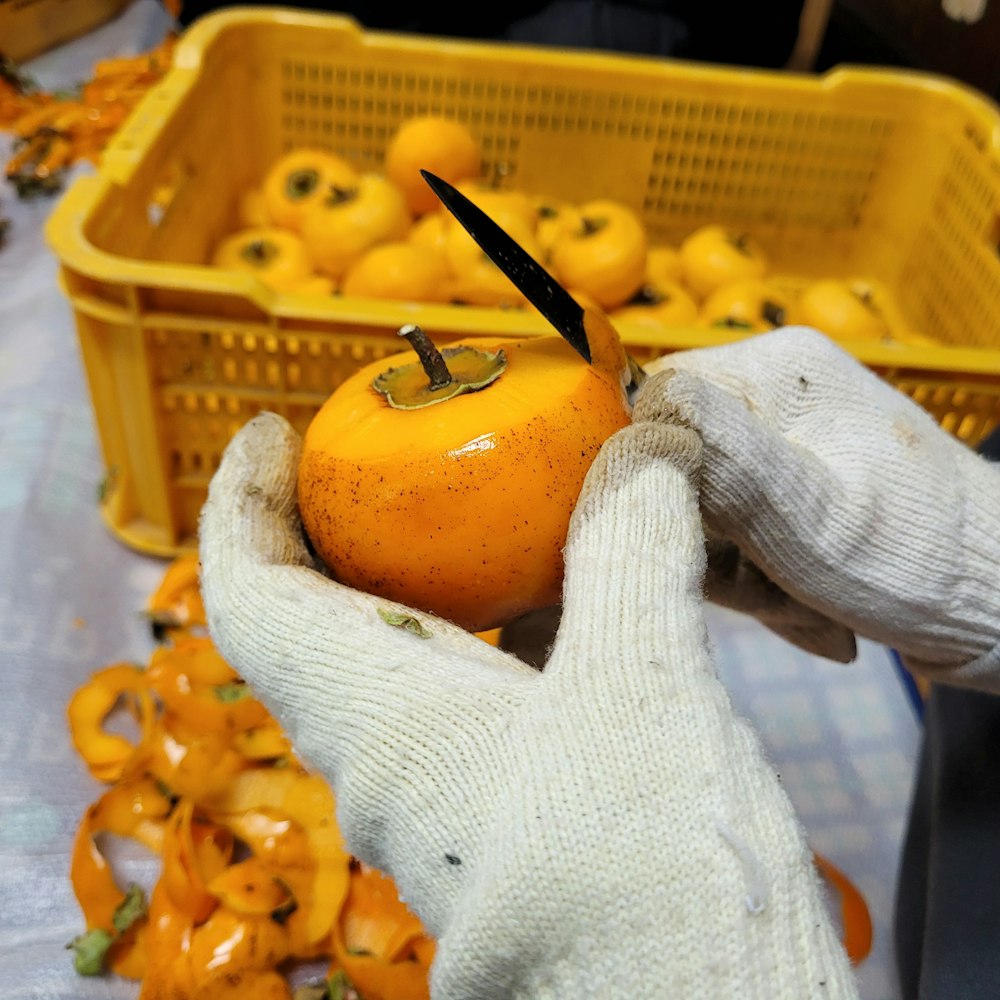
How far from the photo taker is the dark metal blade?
1.84ft

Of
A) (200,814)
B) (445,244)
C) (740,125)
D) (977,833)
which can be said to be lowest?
(200,814)

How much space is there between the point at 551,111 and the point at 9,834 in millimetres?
1459

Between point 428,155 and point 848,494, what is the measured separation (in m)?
1.13

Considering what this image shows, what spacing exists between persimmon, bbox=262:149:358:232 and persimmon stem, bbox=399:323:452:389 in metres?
1.04

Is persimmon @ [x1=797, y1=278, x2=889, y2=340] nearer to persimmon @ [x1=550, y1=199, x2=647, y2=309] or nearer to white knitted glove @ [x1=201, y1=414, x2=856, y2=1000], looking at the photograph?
persimmon @ [x1=550, y1=199, x2=647, y2=309]

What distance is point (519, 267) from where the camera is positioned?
58 centimetres

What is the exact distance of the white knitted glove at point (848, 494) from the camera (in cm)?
62

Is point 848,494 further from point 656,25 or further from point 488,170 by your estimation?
point 656,25

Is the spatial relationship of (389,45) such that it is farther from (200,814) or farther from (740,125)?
(200,814)

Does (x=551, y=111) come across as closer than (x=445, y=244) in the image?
No

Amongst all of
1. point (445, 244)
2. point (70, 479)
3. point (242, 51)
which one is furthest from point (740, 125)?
point (70, 479)

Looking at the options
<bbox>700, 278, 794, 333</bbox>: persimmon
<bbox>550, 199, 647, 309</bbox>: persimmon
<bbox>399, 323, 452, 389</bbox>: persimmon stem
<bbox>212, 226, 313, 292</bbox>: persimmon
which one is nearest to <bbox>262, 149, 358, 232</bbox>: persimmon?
<bbox>212, 226, 313, 292</bbox>: persimmon

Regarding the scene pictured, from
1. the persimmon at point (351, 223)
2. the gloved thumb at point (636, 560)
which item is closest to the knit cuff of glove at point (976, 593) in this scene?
the gloved thumb at point (636, 560)

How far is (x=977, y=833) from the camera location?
2.70ft
